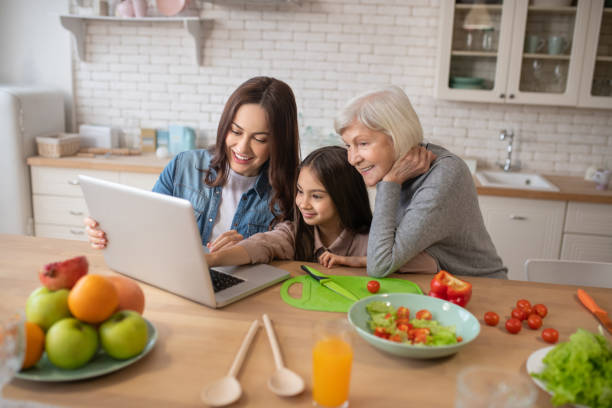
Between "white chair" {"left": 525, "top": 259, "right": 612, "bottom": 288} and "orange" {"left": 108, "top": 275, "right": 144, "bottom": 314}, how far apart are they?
1346mm

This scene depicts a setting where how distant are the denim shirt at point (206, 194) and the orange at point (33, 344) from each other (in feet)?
3.80

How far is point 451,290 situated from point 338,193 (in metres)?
0.62

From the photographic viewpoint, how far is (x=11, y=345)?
89cm

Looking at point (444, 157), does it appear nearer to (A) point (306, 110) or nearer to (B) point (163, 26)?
(A) point (306, 110)

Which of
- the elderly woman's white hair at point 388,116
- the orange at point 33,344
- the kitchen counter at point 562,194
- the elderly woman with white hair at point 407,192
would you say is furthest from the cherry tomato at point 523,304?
the kitchen counter at point 562,194

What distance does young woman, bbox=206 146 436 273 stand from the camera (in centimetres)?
177

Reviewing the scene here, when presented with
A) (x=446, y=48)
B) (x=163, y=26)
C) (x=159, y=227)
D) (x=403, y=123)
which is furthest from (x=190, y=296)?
(x=163, y=26)

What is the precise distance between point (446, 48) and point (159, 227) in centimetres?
271

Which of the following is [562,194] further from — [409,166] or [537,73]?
[409,166]

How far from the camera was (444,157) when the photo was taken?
1.79m

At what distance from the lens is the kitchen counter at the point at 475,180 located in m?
3.21

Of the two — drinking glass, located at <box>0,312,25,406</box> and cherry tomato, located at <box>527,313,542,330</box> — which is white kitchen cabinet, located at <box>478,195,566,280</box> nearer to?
cherry tomato, located at <box>527,313,542,330</box>

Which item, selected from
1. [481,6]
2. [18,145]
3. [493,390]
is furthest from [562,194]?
[18,145]

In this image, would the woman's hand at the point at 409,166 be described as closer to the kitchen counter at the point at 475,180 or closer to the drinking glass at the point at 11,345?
the drinking glass at the point at 11,345
